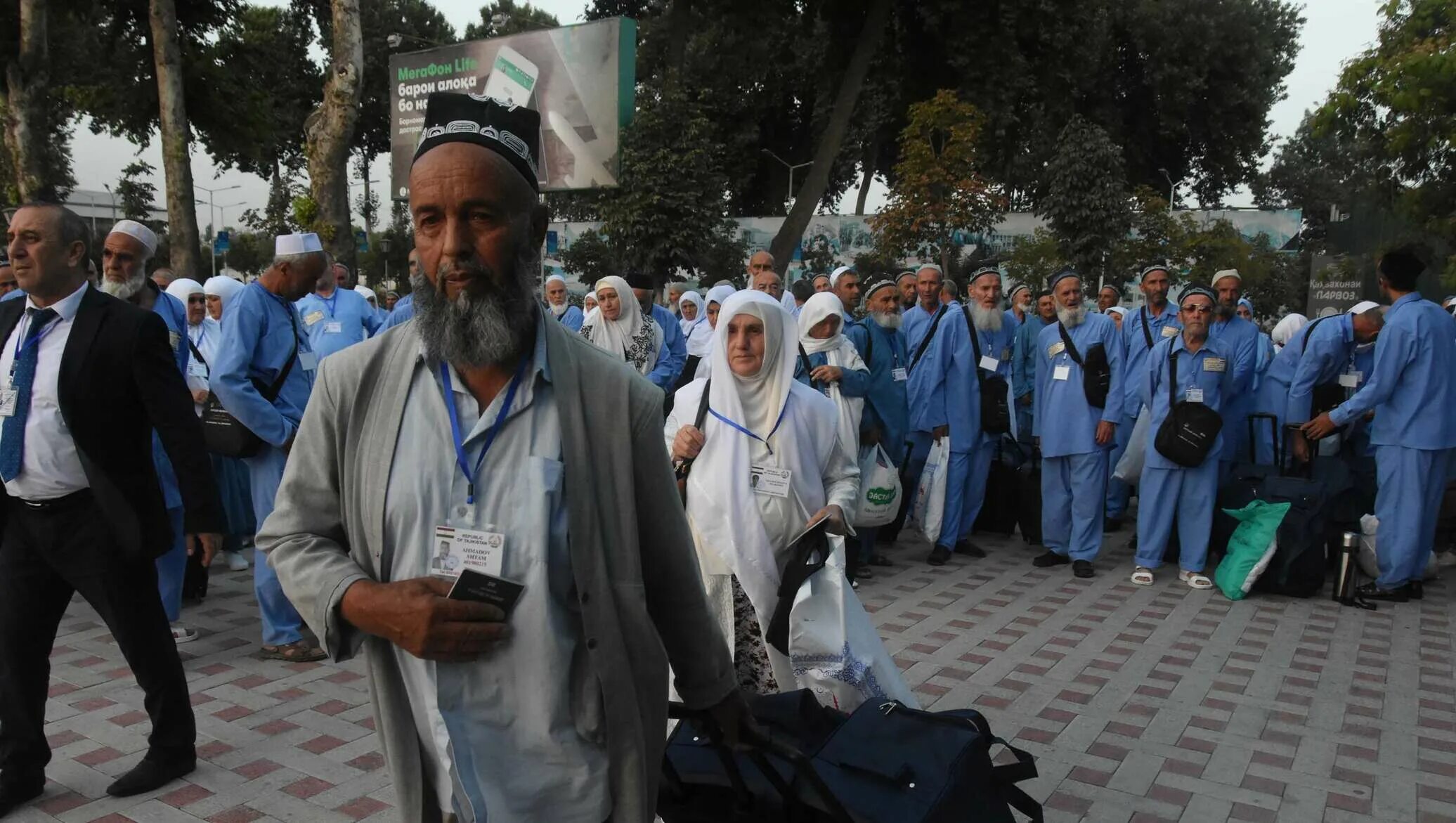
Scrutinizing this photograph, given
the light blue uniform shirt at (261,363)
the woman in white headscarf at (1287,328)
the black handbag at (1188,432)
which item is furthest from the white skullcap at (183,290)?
the woman in white headscarf at (1287,328)

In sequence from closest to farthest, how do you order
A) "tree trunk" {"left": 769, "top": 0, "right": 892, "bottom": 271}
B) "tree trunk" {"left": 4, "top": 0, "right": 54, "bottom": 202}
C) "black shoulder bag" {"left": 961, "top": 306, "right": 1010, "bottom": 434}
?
"black shoulder bag" {"left": 961, "top": 306, "right": 1010, "bottom": 434}
"tree trunk" {"left": 4, "top": 0, "right": 54, "bottom": 202}
"tree trunk" {"left": 769, "top": 0, "right": 892, "bottom": 271}

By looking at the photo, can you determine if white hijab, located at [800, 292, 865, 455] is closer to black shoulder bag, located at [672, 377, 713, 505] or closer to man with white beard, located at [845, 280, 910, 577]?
man with white beard, located at [845, 280, 910, 577]

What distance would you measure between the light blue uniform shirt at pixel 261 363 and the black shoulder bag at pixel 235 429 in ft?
0.07

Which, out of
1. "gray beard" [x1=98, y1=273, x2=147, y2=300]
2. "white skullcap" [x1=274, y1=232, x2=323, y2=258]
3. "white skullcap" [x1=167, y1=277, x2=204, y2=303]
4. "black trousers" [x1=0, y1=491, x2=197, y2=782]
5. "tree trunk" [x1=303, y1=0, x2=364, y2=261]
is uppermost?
"tree trunk" [x1=303, y1=0, x2=364, y2=261]

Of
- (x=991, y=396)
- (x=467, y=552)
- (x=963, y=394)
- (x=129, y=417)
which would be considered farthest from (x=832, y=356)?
(x=467, y=552)

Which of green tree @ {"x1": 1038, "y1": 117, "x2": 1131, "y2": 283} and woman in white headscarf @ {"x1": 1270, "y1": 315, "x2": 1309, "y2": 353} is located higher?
green tree @ {"x1": 1038, "y1": 117, "x2": 1131, "y2": 283}

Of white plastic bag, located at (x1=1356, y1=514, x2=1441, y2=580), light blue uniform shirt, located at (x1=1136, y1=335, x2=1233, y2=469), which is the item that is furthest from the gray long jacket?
white plastic bag, located at (x1=1356, y1=514, x2=1441, y2=580)

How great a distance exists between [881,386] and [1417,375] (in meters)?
3.62

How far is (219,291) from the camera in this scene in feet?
27.8

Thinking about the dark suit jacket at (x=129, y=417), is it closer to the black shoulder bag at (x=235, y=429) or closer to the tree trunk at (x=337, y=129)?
the black shoulder bag at (x=235, y=429)

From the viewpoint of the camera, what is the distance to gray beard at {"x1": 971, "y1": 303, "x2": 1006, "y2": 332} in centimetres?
868

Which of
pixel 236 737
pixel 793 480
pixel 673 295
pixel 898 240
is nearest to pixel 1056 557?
pixel 793 480

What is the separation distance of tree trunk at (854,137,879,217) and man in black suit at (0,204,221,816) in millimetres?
36891

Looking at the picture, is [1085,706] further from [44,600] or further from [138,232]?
[138,232]
